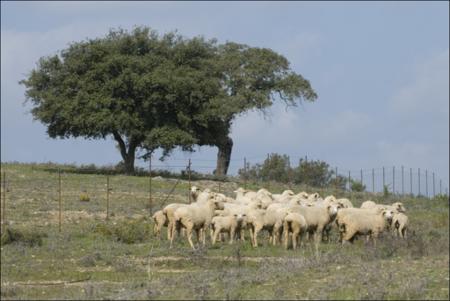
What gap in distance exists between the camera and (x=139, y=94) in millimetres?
60156

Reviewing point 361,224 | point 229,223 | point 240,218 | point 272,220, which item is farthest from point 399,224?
point 229,223

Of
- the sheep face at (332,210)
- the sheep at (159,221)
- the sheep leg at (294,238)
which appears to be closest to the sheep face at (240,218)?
the sheep leg at (294,238)

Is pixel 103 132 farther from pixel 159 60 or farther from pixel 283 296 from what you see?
pixel 283 296

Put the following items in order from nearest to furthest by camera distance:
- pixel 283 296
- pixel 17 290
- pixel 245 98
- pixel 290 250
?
pixel 283 296
pixel 17 290
pixel 290 250
pixel 245 98

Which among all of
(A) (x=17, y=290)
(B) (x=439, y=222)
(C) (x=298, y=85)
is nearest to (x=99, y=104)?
(C) (x=298, y=85)

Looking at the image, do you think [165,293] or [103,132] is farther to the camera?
Result: [103,132]

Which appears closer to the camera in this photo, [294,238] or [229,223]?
[294,238]

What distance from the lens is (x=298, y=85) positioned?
6669cm

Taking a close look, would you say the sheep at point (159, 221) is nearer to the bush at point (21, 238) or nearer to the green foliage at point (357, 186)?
the bush at point (21, 238)

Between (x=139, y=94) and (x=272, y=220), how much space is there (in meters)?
30.3

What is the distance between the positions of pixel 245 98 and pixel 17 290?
44.5 metres

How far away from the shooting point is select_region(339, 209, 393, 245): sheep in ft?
102

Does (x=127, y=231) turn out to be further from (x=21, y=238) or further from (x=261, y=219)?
(x=261, y=219)

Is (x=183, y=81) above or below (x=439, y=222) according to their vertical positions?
above
